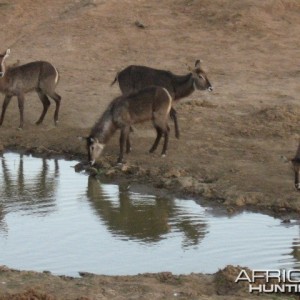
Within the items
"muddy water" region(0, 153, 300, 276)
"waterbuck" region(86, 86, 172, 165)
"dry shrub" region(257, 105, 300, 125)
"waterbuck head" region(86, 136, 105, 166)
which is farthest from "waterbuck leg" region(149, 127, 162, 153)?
"dry shrub" region(257, 105, 300, 125)

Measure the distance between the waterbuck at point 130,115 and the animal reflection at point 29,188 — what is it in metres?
0.73

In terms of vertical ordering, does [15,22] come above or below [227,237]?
above

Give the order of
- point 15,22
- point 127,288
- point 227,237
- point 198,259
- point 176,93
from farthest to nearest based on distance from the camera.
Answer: point 15,22 → point 176,93 → point 227,237 → point 198,259 → point 127,288

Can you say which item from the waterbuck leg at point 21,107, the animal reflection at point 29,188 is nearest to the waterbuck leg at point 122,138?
the animal reflection at point 29,188

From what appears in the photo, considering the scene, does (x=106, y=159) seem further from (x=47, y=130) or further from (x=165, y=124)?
(x=47, y=130)

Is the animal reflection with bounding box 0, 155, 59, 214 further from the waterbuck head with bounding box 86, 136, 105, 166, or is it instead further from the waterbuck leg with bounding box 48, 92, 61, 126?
the waterbuck leg with bounding box 48, 92, 61, 126

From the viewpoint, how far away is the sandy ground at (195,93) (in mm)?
12742

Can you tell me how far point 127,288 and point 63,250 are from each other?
1774 millimetres

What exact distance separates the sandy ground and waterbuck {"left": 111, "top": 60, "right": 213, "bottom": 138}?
2.11 feet

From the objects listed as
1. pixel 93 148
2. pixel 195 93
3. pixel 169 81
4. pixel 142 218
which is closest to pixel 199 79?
pixel 169 81

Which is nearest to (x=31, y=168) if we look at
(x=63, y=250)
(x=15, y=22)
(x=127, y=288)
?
(x=63, y=250)

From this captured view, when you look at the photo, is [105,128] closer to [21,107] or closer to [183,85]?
[183,85]

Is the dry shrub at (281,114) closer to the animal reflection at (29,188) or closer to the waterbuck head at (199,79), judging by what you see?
the waterbuck head at (199,79)

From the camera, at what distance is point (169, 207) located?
1180 centimetres
